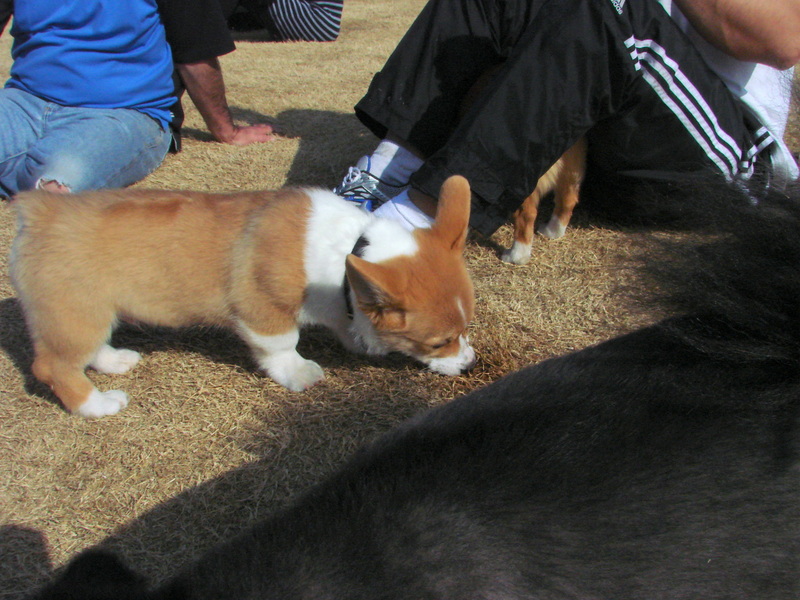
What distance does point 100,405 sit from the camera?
190 cm

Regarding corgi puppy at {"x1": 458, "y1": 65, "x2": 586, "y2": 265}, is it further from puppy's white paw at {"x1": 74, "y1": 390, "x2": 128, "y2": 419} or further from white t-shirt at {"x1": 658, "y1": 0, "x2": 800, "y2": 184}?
puppy's white paw at {"x1": 74, "y1": 390, "x2": 128, "y2": 419}

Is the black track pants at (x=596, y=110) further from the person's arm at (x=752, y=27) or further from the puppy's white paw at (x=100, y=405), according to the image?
the puppy's white paw at (x=100, y=405)

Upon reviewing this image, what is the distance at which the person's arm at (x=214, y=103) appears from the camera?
340 centimetres

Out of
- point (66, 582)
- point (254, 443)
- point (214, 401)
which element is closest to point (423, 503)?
point (66, 582)

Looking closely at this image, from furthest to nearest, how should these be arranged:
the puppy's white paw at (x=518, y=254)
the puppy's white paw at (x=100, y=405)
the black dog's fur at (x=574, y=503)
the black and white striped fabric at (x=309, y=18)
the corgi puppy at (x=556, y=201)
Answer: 1. the black and white striped fabric at (x=309, y=18)
2. the puppy's white paw at (x=518, y=254)
3. the corgi puppy at (x=556, y=201)
4. the puppy's white paw at (x=100, y=405)
5. the black dog's fur at (x=574, y=503)

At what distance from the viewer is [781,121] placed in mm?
2223

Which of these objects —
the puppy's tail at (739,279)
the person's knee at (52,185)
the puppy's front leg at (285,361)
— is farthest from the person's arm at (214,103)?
the puppy's tail at (739,279)

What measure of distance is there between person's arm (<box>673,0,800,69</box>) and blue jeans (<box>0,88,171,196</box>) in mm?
2418

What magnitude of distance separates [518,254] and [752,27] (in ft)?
3.49

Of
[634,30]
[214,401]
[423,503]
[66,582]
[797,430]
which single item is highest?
[634,30]

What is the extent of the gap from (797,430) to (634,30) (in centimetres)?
146

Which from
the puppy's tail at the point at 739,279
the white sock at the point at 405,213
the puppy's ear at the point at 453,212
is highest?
the puppy's tail at the point at 739,279

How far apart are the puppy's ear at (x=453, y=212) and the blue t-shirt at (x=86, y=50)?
2.08m

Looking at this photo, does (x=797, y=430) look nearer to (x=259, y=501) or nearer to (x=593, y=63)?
(x=259, y=501)
